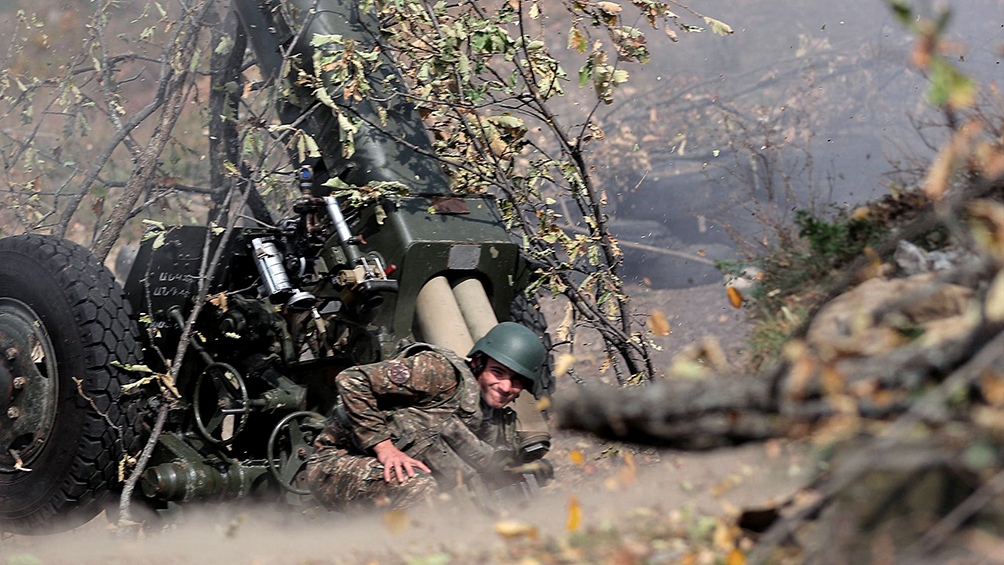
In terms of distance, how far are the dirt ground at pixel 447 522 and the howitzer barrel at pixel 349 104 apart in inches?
70.0

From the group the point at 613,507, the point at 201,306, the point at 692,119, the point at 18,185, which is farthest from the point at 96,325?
the point at 692,119

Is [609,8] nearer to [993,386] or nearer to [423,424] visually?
[423,424]

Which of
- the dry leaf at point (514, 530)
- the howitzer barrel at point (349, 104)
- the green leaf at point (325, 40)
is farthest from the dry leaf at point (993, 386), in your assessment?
the green leaf at point (325, 40)

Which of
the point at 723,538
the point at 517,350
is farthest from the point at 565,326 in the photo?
the point at 723,538

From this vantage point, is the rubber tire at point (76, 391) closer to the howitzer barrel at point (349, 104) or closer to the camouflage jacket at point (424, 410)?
the camouflage jacket at point (424, 410)

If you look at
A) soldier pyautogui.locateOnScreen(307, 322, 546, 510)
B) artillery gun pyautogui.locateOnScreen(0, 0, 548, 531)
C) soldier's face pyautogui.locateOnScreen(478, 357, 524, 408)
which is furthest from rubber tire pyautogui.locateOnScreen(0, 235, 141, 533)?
soldier's face pyautogui.locateOnScreen(478, 357, 524, 408)

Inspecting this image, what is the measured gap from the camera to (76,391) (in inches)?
215

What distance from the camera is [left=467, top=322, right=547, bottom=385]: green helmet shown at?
517 centimetres

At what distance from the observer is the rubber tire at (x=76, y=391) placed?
5465 mm

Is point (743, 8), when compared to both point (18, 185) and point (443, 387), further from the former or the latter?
point (443, 387)

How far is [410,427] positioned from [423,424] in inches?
2.4

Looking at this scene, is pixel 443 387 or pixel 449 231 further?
pixel 449 231

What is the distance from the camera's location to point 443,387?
5.18 metres

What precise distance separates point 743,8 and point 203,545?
1498 centimetres
